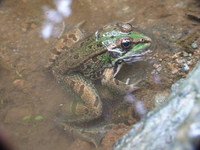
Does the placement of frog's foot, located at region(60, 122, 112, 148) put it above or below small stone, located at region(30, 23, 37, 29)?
below

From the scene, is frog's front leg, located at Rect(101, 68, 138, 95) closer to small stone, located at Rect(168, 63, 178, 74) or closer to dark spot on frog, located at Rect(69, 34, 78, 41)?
small stone, located at Rect(168, 63, 178, 74)

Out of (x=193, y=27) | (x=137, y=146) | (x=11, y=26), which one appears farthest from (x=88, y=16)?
(x=137, y=146)

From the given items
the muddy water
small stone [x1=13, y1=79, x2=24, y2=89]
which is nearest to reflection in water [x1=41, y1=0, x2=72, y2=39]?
the muddy water

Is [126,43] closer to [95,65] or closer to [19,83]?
[95,65]

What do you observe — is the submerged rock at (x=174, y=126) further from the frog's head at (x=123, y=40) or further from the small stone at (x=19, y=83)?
the small stone at (x=19, y=83)

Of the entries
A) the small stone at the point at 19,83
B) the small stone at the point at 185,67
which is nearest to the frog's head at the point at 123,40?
the small stone at the point at 185,67

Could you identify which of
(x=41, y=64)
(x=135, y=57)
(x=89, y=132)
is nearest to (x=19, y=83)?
(x=41, y=64)

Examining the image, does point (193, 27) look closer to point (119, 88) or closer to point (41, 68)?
point (119, 88)
